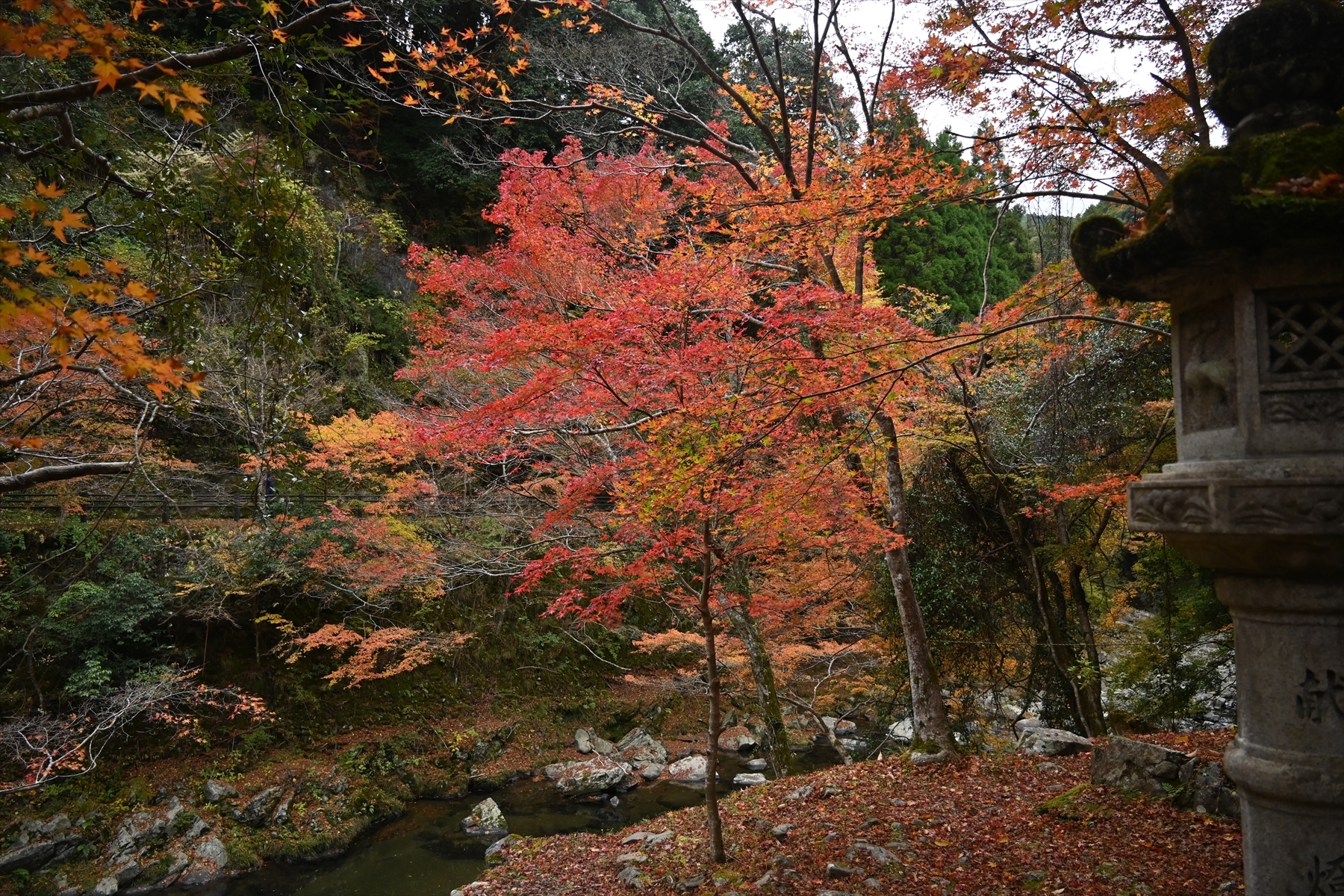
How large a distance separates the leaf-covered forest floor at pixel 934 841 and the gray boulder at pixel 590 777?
3.96m

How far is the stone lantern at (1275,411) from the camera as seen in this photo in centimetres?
232

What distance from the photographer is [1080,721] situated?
9.84m

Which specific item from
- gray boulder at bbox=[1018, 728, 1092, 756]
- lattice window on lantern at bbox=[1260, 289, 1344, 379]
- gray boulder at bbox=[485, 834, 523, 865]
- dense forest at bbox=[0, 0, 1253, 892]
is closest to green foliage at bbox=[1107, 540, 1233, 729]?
dense forest at bbox=[0, 0, 1253, 892]

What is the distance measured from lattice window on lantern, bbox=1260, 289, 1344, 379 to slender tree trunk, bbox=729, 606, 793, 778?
7.41 m

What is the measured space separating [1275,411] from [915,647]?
5.75 meters

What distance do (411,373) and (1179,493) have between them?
1306cm

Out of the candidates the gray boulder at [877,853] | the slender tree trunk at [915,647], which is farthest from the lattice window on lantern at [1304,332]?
the slender tree trunk at [915,647]

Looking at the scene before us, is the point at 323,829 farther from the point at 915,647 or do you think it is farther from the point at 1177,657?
the point at 1177,657

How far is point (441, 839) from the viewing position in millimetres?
10680

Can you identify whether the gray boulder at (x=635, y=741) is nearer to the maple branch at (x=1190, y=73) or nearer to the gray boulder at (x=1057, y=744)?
the gray boulder at (x=1057, y=744)

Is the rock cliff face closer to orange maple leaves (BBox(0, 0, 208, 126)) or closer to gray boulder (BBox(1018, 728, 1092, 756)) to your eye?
gray boulder (BBox(1018, 728, 1092, 756))

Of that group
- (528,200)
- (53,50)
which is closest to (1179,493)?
(53,50)

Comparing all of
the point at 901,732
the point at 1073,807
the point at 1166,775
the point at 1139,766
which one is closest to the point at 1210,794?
the point at 1166,775

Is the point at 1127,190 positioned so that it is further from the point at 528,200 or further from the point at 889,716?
the point at 528,200
